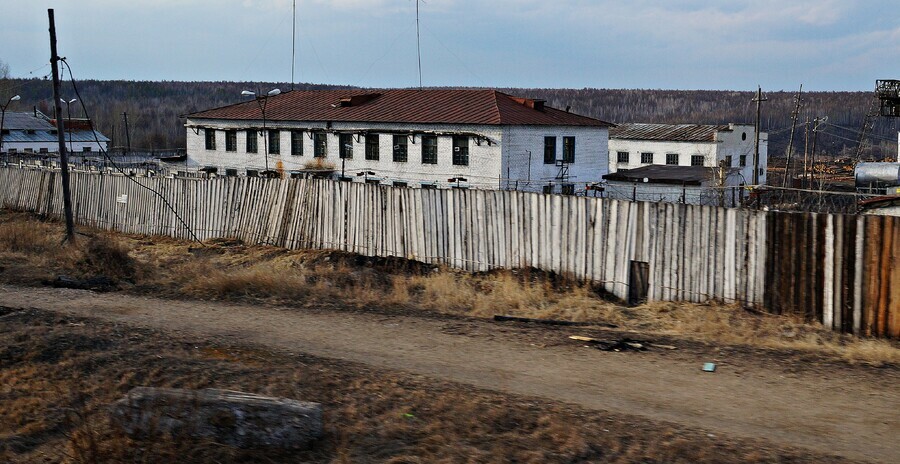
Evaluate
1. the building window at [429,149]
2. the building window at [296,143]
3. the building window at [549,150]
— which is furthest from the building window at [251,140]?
the building window at [549,150]

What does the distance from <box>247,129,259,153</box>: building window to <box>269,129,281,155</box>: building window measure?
1095 mm

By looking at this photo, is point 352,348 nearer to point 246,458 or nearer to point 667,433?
point 246,458

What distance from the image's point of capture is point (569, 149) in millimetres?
39062

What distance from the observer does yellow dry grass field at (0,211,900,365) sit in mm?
12195

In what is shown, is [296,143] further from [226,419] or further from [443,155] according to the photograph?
[226,419]

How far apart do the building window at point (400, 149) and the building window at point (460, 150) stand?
9.15ft

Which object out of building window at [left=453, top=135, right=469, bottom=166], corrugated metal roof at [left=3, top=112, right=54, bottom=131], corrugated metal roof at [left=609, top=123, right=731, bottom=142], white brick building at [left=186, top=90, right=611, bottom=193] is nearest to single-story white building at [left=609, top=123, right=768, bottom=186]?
corrugated metal roof at [left=609, top=123, right=731, bottom=142]

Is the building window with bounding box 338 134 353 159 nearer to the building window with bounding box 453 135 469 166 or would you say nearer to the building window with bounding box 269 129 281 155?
the building window with bounding box 269 129 281 155

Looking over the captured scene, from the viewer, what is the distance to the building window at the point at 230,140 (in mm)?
45750

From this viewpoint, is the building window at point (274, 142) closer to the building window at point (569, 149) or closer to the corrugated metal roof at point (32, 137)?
the building window at point (569, 149)

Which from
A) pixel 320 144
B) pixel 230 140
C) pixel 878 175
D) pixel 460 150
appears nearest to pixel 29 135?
pixel 230 140

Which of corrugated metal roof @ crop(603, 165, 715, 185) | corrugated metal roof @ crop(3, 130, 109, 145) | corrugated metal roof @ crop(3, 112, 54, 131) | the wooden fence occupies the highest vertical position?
corrugated metal roof @ crop(3, 112, 54, 131)

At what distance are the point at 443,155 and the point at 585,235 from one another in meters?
22.6

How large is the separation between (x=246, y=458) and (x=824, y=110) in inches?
6574
